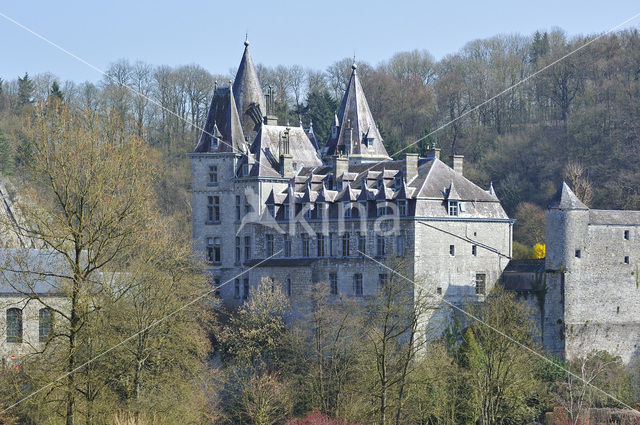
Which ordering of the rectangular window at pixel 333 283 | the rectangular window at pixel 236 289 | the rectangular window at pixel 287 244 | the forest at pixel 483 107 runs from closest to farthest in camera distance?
the rectangular window at pixel 333 283
the rectangular window at pixel 287 244
the rectangular window at pixel 236 289
the forest at pixel 483 107

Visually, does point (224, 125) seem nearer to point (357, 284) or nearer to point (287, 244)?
point (287, 244)

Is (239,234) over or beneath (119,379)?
over

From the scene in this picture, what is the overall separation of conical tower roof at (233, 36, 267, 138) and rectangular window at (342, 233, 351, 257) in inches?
374

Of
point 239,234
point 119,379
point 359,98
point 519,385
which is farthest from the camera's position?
point 359,98

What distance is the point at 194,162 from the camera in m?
51.3

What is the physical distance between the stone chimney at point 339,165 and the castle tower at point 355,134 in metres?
3.85

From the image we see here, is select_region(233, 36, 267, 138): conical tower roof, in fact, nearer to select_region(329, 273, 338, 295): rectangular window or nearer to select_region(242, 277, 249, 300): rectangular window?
select_region(242, 277, 249, 300): rectangular window

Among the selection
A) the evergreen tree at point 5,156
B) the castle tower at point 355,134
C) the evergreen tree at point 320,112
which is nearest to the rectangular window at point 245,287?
the castle tower at point 355,134

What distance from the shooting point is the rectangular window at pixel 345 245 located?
1769 inches

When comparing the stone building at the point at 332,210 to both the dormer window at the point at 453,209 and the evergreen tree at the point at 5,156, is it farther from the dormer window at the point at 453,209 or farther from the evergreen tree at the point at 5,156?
the evergreen tree at the point at 5,156

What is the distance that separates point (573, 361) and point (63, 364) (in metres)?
22.5

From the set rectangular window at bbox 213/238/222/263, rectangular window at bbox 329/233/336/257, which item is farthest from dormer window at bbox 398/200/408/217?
rectangular window at bbox 213/238/222/263

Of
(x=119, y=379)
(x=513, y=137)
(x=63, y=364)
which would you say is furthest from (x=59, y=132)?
(x=513, y=137)

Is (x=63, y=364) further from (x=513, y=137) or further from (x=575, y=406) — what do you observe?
(x=513, y=137)
